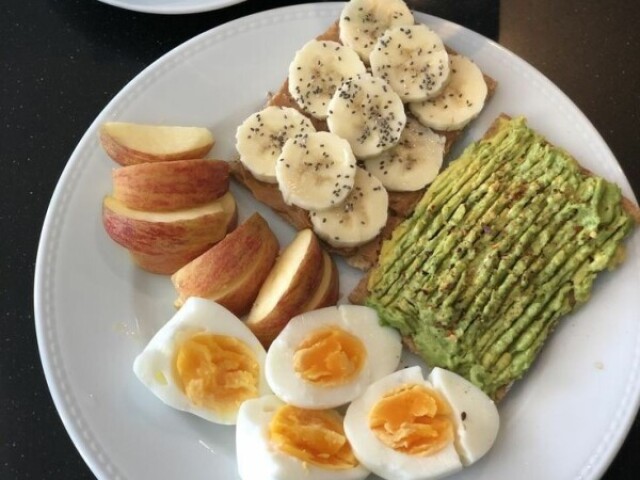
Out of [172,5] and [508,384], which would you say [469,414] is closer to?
[508,384]

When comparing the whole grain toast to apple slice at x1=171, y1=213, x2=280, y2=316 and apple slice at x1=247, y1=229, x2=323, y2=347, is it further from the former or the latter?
apple slice at x1=171, y1=213, x2=280, y2=316

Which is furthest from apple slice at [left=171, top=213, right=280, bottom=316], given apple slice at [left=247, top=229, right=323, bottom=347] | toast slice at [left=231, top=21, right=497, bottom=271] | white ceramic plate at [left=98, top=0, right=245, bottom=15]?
white ceramic plate at [left=98, top=0, right=245, bottom=15]

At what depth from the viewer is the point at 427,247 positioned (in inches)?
85.4

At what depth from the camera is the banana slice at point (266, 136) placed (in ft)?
7.35

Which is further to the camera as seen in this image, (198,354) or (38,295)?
(38,295)

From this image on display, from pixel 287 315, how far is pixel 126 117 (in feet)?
2.69

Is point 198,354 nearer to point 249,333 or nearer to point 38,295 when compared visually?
point 249,333

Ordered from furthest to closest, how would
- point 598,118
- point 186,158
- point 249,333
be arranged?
1. point 598,118
2. point 186,158
3. point 249,333

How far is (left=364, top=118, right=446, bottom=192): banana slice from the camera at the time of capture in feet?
7.43

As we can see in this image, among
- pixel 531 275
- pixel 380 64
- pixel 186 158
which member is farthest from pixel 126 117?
pixel 531 275

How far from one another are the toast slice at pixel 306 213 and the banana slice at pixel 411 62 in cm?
15

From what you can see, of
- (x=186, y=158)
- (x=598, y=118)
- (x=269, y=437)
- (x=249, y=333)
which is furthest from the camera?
(x=598, y=118)

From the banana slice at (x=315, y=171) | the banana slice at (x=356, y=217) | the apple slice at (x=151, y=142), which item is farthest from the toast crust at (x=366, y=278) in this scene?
the apple slice at (x=151, y=142)

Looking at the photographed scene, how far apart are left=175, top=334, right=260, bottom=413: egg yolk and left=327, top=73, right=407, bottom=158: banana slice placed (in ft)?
2.29
